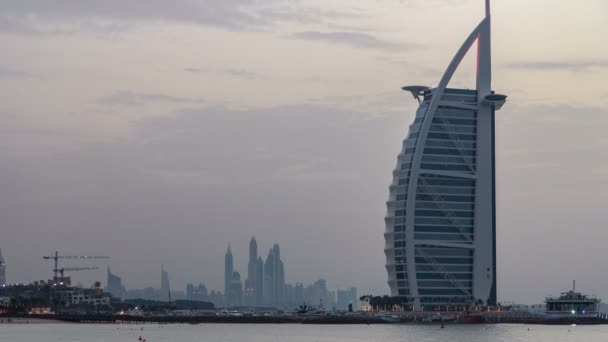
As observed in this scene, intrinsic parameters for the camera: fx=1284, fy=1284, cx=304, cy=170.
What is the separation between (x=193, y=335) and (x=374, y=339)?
31905 mm

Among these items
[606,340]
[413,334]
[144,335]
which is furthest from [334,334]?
[606,340]

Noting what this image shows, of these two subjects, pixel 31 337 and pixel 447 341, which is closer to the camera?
pixel 447 341

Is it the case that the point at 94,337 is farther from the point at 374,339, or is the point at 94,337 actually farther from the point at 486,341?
the point at 486,341

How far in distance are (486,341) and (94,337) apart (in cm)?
5850

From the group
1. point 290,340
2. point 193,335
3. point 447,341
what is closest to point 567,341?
point 447,341

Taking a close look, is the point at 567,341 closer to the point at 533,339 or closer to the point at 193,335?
the point at 533,339

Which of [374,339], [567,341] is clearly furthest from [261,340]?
[567,341]

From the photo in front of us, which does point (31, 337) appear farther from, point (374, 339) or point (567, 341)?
point (567, 341)

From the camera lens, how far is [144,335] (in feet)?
643

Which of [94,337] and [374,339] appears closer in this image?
[374,339]

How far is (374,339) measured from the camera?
6855 inches

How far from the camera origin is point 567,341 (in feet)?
571

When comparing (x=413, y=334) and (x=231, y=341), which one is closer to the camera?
(x=231, y=341)

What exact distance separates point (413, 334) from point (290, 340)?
23403mm
